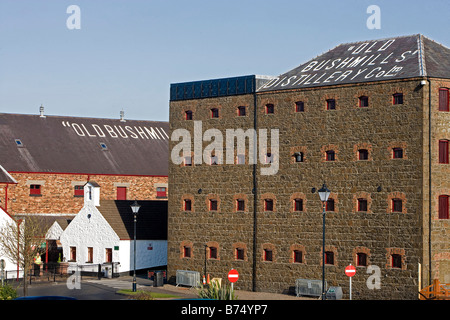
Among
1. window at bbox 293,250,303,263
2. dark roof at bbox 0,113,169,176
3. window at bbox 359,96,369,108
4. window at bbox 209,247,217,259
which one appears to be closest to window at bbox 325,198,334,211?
window at bbox 293,250,303,263

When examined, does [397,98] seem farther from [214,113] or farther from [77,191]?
[77,191]

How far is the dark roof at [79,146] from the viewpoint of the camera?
7225 centimetres

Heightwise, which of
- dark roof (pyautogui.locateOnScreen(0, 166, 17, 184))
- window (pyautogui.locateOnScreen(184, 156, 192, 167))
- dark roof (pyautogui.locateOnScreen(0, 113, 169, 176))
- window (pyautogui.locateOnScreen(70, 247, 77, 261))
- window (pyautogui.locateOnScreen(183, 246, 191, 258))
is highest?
dark roof (pyautogui.locateOnScreen(0, 113, 169, 176))

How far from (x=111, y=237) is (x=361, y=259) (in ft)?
67.7

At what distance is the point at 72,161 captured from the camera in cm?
7356

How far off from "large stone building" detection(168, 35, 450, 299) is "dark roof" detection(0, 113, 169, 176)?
831 inches

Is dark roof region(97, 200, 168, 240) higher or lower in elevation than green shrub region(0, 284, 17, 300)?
higher

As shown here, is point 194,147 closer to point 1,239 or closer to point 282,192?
point 282,192

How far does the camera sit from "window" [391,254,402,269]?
1748 inches

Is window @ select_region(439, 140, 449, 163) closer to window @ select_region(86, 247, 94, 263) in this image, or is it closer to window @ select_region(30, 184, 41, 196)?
window @ select_region(86, 247, 94, 263)

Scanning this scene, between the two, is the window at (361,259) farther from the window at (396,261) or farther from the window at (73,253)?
Result: the window at (73,253)

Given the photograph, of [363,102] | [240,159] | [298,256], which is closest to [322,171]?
[363,102]

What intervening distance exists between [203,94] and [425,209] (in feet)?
57.3

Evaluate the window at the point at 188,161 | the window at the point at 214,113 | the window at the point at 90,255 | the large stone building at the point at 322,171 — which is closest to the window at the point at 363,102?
the large stone building at the point at 322,171
